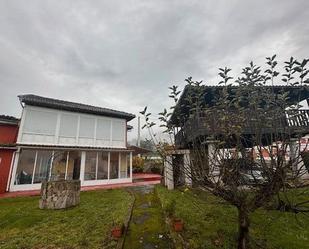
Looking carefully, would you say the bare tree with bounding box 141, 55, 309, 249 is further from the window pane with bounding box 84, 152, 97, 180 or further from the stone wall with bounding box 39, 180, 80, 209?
the window pane with bounding box 84, 152, 97, 180

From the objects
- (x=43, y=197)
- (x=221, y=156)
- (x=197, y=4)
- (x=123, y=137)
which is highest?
(x=197, y=4)

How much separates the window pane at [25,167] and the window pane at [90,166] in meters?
4.37

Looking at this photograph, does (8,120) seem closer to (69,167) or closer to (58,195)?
(69,167)

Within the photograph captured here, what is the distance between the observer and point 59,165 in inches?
649

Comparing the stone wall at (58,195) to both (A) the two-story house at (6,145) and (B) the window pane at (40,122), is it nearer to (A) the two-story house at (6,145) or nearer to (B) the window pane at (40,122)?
(A) the two-story house at (6,145)

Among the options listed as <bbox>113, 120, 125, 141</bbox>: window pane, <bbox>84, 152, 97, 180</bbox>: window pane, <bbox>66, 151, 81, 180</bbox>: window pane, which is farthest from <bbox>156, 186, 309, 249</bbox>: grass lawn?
<bbox>113, 120, 125, 141</bbox>: window pane

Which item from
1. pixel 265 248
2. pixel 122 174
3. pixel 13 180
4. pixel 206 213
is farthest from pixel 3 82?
pixel 265 248

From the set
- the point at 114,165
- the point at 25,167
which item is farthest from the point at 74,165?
the point at 114,165

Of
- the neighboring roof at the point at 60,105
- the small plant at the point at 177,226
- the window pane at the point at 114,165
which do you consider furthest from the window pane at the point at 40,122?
the small plant at the point at 177,226

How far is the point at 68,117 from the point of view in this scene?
58.1 ft

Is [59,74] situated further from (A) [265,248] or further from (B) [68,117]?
(A) [265,248]

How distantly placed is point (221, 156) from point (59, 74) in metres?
19.6

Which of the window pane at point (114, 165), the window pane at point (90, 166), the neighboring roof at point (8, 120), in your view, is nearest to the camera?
the neighboring roof at point (8, 120)

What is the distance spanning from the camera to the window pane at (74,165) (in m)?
17.0
